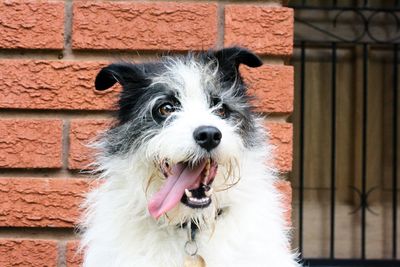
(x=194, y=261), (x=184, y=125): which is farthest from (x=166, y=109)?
(x=194, y=261)

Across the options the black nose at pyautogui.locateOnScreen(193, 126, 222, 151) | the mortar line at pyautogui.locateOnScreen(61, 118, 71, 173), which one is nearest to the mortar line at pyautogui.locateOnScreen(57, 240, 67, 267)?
the mortar line at pyautogui.locateOnScreen(61, 118, 71, 173)

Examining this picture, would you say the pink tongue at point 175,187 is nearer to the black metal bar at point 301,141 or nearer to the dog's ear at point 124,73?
the dog's ear at point 124,73

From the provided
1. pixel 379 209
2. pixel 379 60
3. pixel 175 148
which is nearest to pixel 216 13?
pixel 175 148

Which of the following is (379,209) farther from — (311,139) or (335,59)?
(335,59)

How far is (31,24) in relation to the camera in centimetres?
365

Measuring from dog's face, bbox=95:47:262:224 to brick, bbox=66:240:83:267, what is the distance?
1.09 meters

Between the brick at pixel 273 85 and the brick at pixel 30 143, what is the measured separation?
1047 millimetres

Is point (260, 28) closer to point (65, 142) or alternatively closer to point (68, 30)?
point (68, 30)

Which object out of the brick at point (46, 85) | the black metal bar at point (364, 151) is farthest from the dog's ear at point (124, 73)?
the black metal bar at point (364, 151)

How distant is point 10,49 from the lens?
3.67 metres

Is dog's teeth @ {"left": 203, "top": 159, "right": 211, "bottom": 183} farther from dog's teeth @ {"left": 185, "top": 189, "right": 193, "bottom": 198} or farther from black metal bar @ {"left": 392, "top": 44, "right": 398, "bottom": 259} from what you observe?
black metal bar @ {"left": 392, "top": 44, "right": 398, "bottom": 259}

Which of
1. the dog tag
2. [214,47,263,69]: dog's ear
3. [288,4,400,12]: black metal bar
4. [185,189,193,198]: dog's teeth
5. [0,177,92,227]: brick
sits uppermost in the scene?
[288,4,400,12]: black metal bar

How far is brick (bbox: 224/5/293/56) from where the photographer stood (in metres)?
3.67

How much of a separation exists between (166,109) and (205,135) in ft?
0.91
